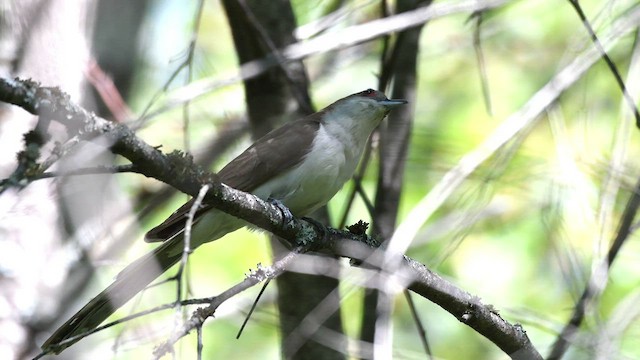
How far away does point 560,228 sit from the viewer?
457cm

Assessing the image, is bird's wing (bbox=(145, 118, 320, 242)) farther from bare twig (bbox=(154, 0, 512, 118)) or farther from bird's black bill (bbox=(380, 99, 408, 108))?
bird's black bill (bbox=(380, 99, 408, 108))

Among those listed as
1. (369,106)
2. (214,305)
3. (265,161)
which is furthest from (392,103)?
(214,305)

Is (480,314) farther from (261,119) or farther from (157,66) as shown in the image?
(157,66)

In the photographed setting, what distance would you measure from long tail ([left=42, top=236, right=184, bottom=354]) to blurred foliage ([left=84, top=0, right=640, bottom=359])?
39.1 inches

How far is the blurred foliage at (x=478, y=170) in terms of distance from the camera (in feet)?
16.2

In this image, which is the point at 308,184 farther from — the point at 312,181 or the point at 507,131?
the point at 507,131

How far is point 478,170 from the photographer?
5.61 metres

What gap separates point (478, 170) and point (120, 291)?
275 centimetres

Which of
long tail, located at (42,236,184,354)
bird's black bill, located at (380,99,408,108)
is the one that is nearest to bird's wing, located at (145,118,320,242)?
long tail, located at (42,236,184,354)

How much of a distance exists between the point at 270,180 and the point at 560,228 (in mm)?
1615

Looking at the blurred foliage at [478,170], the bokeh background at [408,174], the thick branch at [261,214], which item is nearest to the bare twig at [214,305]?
the thick branch at [261,214]

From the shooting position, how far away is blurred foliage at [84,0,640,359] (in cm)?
494

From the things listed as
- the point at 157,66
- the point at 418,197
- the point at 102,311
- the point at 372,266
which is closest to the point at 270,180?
the point at 372,266

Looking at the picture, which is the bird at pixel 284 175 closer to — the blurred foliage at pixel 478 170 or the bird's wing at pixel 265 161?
the bird's wing at pixel 265 161
